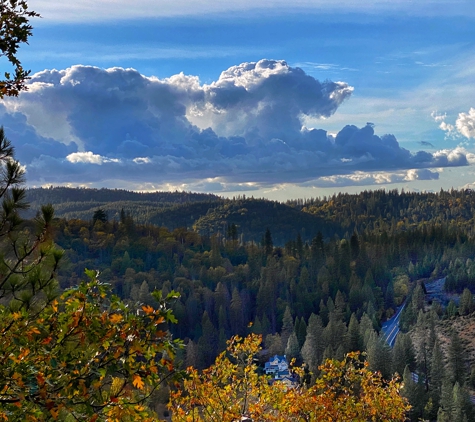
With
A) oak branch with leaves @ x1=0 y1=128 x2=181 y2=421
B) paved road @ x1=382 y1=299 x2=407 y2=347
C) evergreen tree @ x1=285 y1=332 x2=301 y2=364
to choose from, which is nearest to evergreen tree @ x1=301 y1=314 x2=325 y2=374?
evergreen tree @ x1=285 y1=332 x2=301 y2=364

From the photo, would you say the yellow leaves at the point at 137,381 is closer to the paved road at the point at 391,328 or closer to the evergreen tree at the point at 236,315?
the paved road at the point at 391,328

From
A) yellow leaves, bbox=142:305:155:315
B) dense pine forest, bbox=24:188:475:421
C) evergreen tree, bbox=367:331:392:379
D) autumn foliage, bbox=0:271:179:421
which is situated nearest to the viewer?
autumn foliage, bbox=0:271:179:421

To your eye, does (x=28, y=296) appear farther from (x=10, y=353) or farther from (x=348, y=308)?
(x=348, y=308)

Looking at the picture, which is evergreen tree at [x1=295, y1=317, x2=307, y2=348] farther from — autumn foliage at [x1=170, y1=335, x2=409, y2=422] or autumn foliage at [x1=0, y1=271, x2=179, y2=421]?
autumn foliage at [x1=0, y1=271, x2=179, y2=421]

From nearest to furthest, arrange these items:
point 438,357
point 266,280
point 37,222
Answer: point 37,222
point 438,357
point 266,280

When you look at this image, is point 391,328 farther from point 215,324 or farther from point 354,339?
Result: point 215,324

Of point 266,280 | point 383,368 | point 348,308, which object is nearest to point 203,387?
point 383,368

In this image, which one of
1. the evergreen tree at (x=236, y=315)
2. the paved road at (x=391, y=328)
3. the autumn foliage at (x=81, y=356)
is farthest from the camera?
the evergreen tree at (x=236, y=315)

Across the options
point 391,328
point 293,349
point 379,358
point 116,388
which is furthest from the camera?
point 391,328

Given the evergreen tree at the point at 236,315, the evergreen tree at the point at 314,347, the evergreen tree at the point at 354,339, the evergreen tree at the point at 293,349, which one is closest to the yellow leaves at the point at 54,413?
the evergreen tree at the point at 314,347

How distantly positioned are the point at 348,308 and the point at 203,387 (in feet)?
343

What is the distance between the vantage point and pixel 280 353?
101688 millimetres

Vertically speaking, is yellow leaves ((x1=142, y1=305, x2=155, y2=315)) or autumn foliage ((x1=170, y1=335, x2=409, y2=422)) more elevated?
yellow leaves ((x1=142, y1=305, x2=155, y2=315))

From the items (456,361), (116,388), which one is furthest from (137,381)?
(456,361)
